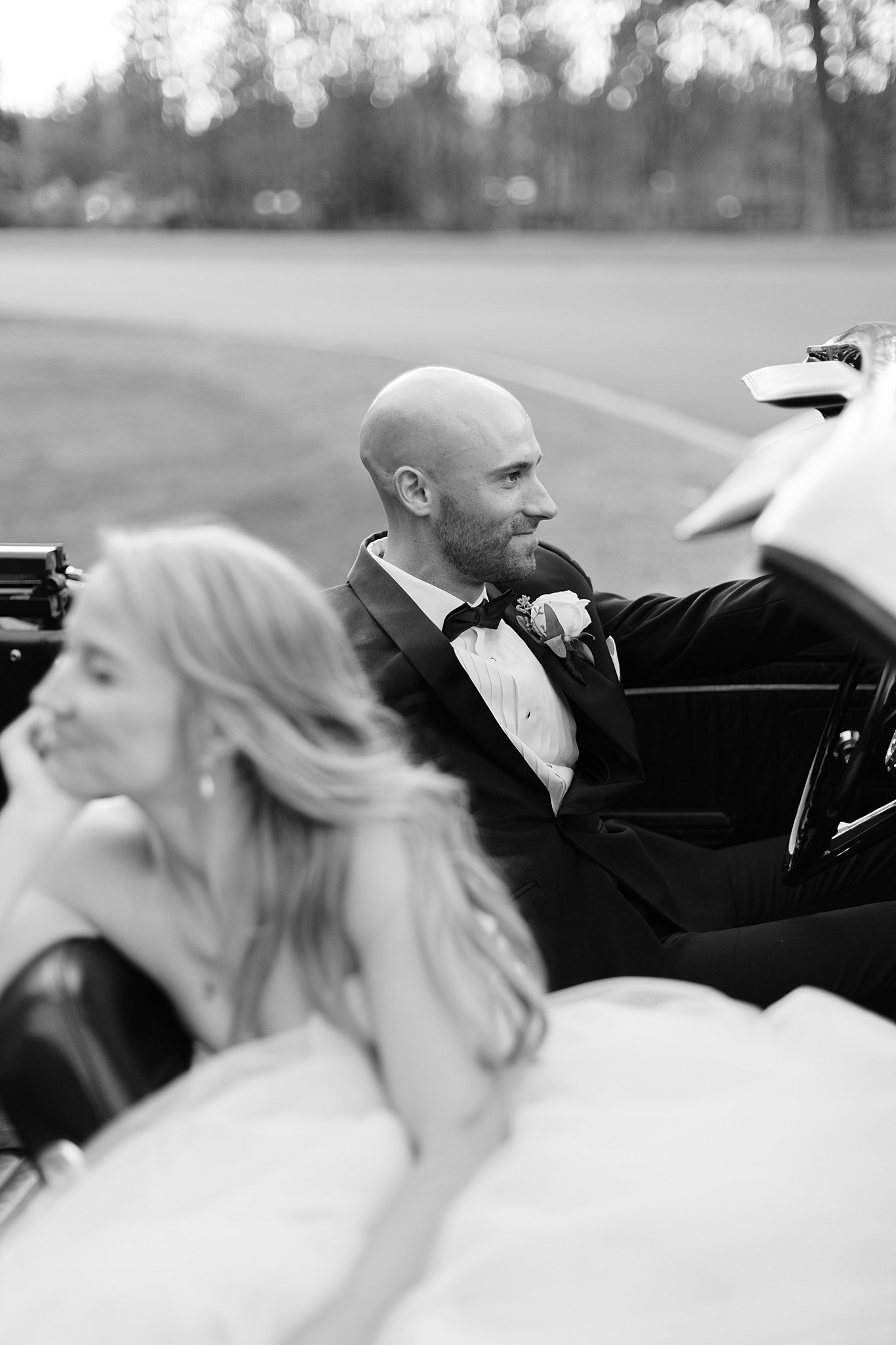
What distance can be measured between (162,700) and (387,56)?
4176cm

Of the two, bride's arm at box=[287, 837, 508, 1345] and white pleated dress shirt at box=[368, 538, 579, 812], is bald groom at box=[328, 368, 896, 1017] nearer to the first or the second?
white pleated dress shirt at box=[368, 538, 579, 812]

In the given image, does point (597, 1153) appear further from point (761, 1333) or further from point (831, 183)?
point (831, 183)

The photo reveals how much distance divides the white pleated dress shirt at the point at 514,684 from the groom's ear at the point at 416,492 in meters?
0.11

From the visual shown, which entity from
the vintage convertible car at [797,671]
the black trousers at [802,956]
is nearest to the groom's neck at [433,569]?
the vintage convertible car at [797,671]

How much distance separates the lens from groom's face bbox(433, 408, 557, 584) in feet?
7.75

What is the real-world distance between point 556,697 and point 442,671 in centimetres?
25

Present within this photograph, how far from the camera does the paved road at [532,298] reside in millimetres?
12578

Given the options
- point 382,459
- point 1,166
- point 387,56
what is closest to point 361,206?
point 387,56

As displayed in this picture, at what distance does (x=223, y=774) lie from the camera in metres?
1.36

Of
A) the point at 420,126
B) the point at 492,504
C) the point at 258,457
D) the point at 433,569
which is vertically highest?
the point at 420,126

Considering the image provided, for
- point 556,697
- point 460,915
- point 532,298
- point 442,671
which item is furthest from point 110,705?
point 532,298

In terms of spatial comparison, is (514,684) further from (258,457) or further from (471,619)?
(258,457)

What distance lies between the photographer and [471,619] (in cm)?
232

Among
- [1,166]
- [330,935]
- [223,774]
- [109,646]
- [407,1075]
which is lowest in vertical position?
[407,1075]
